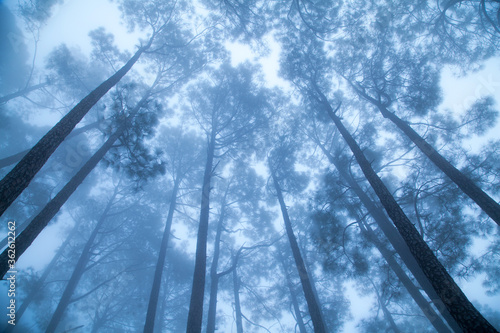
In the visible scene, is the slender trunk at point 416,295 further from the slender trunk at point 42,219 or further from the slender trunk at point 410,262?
the slender trunk at point 42,219

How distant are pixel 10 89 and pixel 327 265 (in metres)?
28.3

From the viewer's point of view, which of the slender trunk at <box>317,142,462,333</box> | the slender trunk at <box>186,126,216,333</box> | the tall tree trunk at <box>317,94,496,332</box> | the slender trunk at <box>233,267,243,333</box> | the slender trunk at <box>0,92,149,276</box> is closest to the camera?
the tall tree trunk at <box>317,94,496,332</box>

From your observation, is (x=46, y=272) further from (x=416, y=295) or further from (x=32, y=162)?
(x=416, y=295)

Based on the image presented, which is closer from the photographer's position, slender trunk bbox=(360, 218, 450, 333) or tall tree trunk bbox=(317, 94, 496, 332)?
tall tree trunk bbox=(317, 94, 496, 332)

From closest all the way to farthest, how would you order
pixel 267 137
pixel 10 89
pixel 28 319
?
pixel 267 137 < pixel 28 319 < pixel 10 89

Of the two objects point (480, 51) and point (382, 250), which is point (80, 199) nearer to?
point (382, 250)

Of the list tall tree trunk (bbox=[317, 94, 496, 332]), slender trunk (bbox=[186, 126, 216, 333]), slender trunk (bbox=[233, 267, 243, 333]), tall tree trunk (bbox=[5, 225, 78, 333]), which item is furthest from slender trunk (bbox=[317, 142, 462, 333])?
tall tree trunk (bbox=[5, 225, 78, 333])

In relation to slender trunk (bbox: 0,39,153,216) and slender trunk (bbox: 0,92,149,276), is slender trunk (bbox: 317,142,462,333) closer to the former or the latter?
slender trunk (bbox: 0,39,153,216)

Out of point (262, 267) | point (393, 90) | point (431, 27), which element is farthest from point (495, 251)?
point (262, 267)

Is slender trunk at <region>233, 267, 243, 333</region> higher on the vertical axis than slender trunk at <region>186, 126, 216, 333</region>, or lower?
higher

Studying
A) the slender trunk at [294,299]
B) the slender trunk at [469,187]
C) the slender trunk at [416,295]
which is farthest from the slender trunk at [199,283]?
the slender trunk at [294,299]

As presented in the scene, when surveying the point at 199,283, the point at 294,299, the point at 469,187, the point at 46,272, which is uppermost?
the point at 46,272

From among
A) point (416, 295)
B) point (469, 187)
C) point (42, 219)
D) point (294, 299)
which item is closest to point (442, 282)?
point (469, 187)

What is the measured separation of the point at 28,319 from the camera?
17.1 m
